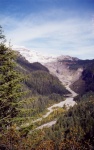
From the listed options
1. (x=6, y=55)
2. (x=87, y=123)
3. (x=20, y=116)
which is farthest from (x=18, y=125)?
(x=87, y=123)

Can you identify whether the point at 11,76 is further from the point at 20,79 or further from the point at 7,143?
the point at 7,143

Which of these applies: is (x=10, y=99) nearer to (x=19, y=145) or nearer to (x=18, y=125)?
(x=18, y=125)

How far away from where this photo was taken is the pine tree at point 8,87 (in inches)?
876

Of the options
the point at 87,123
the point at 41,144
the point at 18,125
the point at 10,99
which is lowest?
the point at 87,123

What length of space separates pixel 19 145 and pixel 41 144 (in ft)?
12.1

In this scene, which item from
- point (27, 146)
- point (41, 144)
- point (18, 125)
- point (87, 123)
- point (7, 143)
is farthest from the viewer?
point (87, 123)

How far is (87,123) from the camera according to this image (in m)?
188

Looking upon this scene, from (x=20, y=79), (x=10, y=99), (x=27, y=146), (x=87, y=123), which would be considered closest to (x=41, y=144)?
(x=27, y=146)

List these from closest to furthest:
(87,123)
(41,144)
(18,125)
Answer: (41,144) < (18,125) < (87,123)

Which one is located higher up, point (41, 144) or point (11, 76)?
point (11, 76)

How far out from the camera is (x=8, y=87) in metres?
22.4

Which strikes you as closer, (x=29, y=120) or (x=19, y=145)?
(x=19, y=145)

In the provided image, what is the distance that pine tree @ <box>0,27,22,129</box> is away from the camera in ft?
73.0

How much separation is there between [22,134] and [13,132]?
369 cm
